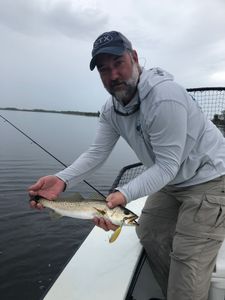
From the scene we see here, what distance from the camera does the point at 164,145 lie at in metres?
3.17

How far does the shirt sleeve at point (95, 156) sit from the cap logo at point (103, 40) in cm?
90

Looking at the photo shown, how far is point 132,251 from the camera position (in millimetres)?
4070

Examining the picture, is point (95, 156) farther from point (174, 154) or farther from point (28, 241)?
point (28, 241)

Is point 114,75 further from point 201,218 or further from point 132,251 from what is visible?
point 132,251

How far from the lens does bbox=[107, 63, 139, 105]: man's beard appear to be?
3.38 metres

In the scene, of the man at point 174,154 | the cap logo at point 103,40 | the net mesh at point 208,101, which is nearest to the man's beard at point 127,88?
the man at point 174,154

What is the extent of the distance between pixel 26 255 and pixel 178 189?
17.1ft

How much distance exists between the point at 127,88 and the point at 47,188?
1.29 metres

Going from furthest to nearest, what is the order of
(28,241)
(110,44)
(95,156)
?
(28,241)
(95,156)
(110,44)

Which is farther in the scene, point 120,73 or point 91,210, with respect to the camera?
point 91,210

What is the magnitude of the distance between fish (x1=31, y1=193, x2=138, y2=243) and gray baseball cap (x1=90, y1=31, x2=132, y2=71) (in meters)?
1.20

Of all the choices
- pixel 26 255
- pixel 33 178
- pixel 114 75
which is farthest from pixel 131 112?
pixel 33 178

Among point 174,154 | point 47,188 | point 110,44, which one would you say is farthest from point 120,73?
point 47,188

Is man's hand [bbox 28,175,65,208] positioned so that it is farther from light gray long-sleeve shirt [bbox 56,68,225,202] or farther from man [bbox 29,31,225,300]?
light gray long-sleeve shirt [bbox 56,68,225,202]
